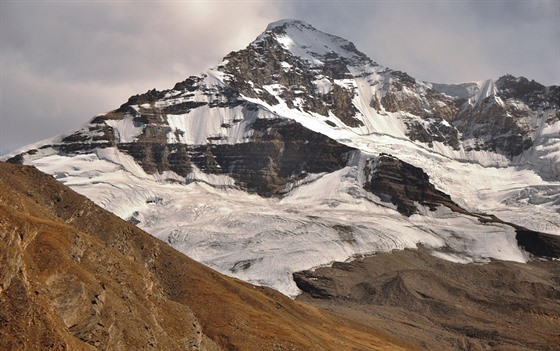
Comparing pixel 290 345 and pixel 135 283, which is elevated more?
pixel 135 283

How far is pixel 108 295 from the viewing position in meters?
67.2

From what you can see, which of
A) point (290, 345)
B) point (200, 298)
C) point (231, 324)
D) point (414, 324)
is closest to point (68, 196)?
point (200, 298)

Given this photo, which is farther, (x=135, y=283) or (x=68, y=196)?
(x=68, y=196)

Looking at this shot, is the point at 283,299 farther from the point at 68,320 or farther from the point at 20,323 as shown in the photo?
the point at 20,323

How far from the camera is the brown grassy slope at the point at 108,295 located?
2114 inches

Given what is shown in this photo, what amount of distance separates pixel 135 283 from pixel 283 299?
200 ft

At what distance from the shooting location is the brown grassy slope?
5369 cm

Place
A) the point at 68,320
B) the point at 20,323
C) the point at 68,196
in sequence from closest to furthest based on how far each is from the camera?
1. the point at 20,323
2. the point at 68,320
3. the point at 68,196

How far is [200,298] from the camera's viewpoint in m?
101

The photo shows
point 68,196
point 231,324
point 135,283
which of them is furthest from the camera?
point 68,196

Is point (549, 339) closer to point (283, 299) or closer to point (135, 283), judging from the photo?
point (283, 299)

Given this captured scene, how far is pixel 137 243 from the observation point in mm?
108125

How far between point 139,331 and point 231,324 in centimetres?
3026

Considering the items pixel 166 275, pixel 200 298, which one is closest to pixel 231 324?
pixel 200 298
